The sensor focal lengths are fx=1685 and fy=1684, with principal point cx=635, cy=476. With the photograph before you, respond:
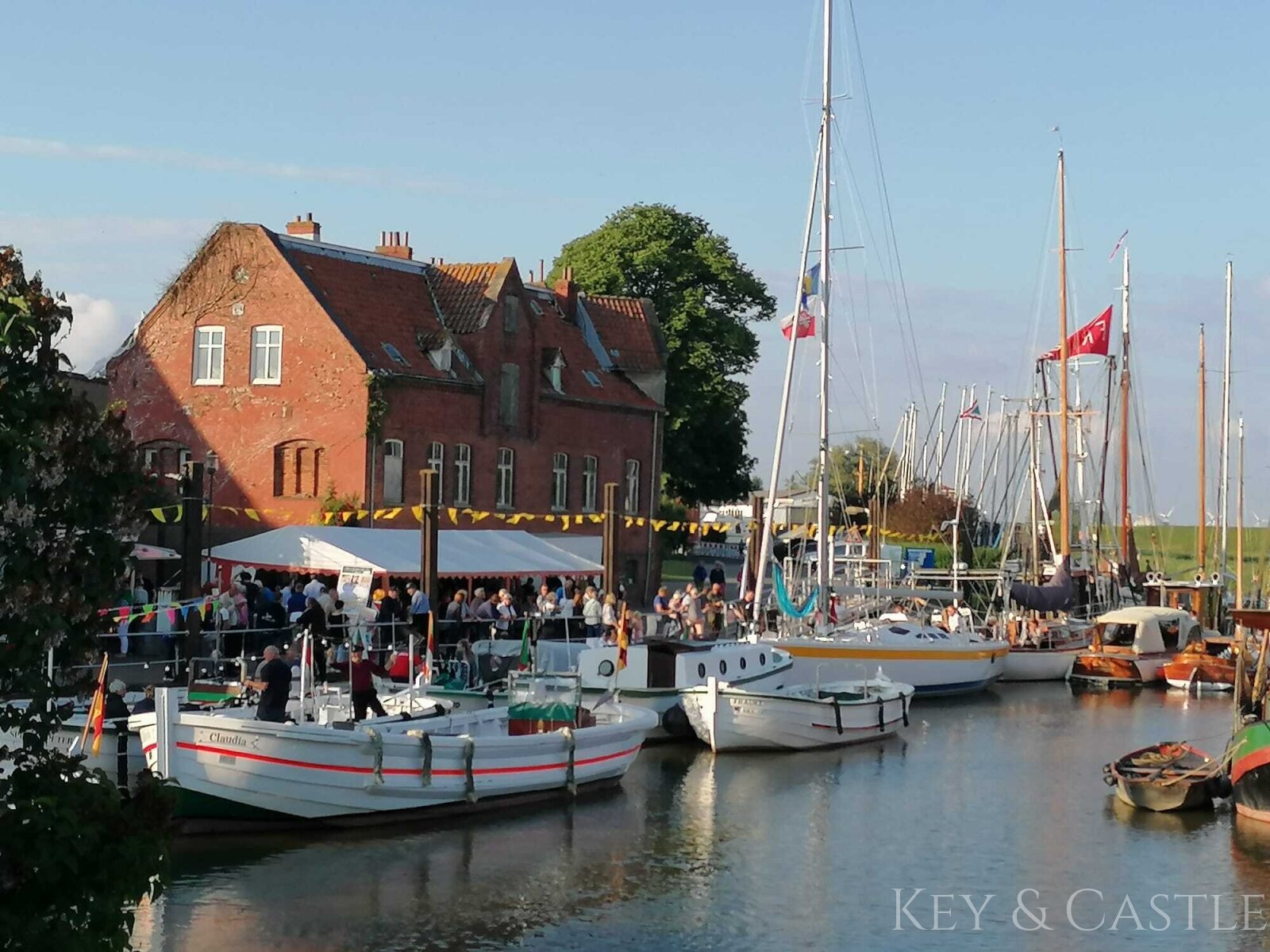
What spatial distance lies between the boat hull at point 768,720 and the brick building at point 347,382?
1301 centimetres

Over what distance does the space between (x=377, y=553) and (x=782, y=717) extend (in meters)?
10.0

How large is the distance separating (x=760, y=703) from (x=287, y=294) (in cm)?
2069

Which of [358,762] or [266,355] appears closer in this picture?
[358,762]

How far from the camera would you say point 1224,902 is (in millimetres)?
20203

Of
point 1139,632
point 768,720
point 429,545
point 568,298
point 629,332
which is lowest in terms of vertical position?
point 768,720

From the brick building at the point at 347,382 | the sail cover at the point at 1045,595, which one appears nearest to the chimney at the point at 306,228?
the brick building at the point at 347,382

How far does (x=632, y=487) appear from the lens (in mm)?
54875

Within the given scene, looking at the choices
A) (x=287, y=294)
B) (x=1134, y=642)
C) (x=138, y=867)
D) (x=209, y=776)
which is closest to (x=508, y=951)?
(x=209, y=776)

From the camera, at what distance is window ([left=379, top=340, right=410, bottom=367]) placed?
46000 millimetres

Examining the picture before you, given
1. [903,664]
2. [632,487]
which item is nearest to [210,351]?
[632,487]

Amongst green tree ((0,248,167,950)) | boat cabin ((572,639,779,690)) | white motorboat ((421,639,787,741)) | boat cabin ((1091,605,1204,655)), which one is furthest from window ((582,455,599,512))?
green tree ((0,248,167,950))

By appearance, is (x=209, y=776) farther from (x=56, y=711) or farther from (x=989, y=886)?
(x=56, y=711)

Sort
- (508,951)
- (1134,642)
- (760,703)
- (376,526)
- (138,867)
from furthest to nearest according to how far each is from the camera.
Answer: (1134,642) < (376,526) < (760,703) < (508,951) < (138,867)

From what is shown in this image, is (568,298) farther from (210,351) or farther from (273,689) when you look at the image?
(273,689)
